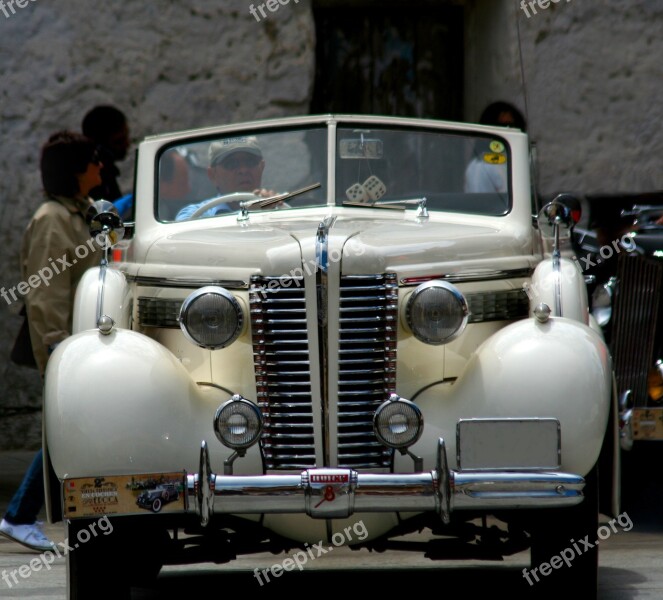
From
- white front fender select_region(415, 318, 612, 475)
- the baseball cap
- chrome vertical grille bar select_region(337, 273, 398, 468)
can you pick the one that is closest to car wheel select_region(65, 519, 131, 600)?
chrome vertical grille bar select_region(337, 273, 398, 468)

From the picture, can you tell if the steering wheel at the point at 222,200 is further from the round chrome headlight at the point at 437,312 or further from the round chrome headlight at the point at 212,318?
the round chrome headlight at the point at 437,312

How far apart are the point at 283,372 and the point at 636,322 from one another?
2.70 m

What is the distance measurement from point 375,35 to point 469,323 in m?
5.61

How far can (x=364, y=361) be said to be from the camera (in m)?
4.68

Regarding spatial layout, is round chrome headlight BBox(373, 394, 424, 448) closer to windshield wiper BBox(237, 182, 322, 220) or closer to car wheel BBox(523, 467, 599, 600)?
car wheel BBox(523, 467, 599, 600)

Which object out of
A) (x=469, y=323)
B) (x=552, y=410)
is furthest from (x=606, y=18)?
(x=552, y=410)

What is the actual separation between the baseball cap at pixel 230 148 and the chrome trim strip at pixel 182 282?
773 mm

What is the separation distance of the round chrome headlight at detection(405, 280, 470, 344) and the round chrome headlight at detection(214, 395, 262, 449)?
645mm

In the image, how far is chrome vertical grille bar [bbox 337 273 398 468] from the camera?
464 centimetres

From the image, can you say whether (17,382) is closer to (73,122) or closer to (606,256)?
(73,122)

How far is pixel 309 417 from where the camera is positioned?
4.66 meters

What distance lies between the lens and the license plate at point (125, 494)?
4293mm

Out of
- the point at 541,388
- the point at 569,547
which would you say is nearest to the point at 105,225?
the point at 541,388

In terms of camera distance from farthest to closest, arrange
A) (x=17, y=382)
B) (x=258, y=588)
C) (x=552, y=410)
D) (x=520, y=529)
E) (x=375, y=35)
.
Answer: (x=375, y=35), (x=17, y=382), (x=258, y=588), (x=520, y=529), (x=552, y=410)
